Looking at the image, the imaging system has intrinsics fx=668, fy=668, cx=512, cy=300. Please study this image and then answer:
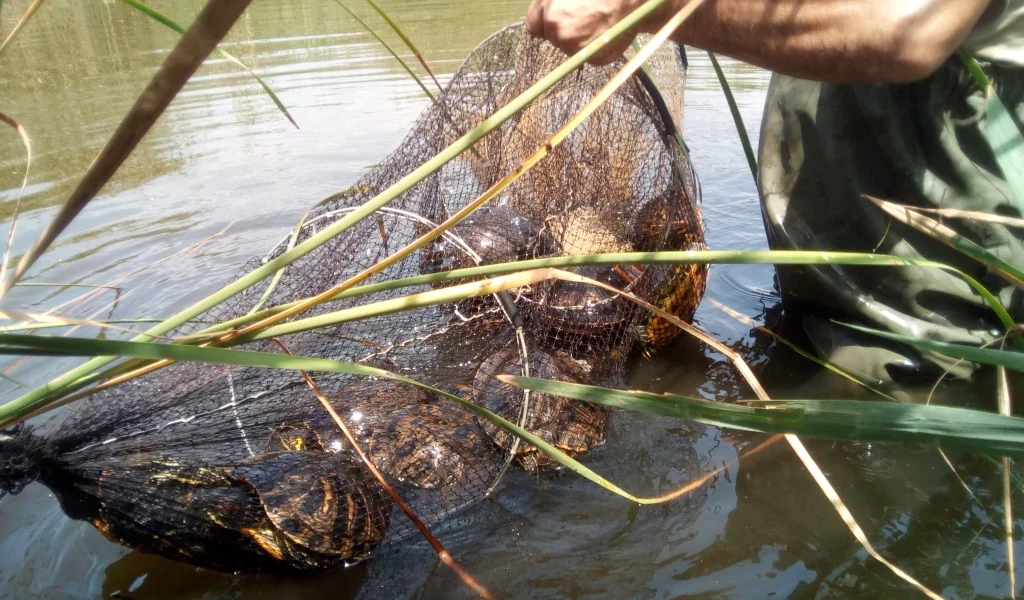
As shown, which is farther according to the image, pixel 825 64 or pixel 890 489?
pixel 890 489

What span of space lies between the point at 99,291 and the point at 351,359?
6.34 feet

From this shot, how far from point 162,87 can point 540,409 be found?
1.82m

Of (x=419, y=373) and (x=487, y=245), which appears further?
(x=487, y=245)

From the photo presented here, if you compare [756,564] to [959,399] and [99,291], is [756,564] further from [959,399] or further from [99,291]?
[99,291]

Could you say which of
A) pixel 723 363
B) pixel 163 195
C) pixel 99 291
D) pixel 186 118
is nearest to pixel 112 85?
pixel 186 118

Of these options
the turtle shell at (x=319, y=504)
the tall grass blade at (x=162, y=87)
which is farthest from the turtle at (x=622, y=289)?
the tall grass blade at (x=162, y=87)

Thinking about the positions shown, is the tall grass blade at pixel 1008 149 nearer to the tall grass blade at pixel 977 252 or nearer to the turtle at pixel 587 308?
the tall grass blade at pixel 977 252

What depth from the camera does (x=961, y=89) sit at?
2.34 m

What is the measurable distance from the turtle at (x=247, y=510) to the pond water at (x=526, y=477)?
15 centimetres

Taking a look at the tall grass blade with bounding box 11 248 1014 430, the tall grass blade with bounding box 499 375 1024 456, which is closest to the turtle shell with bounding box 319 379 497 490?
the tall grass blade with bounding box 11 248 1014 430

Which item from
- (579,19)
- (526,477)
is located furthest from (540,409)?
(579,19)

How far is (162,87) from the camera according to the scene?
38.5 inches

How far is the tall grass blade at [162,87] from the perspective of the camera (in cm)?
92

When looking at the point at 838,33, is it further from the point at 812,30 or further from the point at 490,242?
the point at 490,242
